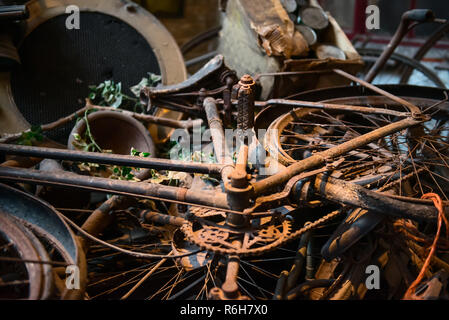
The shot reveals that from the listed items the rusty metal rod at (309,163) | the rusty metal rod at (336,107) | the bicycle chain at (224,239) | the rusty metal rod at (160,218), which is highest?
the rusty metal rod at (336,107)

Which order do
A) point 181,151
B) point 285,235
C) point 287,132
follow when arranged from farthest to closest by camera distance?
point 181,151
point 287,132
point 285,235

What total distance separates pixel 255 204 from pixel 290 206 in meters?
0.35

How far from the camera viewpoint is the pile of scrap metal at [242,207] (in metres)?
1.87

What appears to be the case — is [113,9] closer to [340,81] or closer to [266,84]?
[266,84]

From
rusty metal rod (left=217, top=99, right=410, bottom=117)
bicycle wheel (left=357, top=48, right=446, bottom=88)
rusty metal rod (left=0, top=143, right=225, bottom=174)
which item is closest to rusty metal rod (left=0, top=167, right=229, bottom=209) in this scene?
rusty metal rod (left=0, top=143, right=225, bottom=174)

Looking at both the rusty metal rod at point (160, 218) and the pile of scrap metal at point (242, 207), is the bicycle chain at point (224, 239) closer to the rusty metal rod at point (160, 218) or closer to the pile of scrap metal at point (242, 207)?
the pile of scrap metal at point (242, 207)

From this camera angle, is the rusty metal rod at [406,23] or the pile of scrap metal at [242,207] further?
the rusty metal rod at [406,23]

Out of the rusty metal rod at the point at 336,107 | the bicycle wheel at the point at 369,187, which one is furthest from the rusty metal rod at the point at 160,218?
the rusty metal rod at the point at 336,107

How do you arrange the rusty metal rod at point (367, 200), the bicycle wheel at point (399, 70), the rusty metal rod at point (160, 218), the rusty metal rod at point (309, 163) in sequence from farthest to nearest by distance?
the bicycle wheel at point (399, 70) → the rusty metal rod at point (160, 218) → the rusty metal rod at point (309, 163) → the rusty metal rod at point (367, 200)

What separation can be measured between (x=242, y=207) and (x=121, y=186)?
0.69 metres

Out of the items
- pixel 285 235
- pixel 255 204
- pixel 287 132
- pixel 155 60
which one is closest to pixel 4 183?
pixel 255 204

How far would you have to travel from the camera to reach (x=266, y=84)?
3875 millimetres

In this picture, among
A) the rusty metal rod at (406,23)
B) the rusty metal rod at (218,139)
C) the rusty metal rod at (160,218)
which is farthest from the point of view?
the rusty metal rod at (406,23)

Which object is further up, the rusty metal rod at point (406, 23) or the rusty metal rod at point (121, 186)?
the rusty metal rod at point (406, 23)
